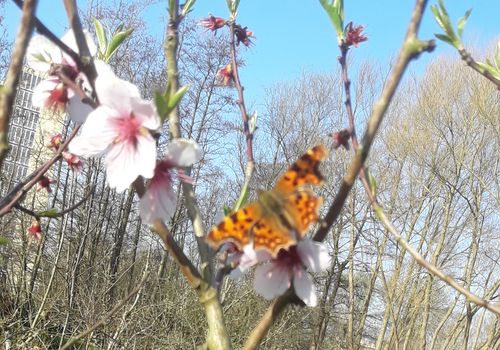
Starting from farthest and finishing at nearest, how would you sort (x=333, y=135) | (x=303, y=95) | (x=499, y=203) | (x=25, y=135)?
(x=303, y=95) < (x=499, y=203) < (x=25, y=135) < (x=333, y=135)

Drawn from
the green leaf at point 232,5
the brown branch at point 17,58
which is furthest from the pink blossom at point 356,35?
the brown branch at point 17,58

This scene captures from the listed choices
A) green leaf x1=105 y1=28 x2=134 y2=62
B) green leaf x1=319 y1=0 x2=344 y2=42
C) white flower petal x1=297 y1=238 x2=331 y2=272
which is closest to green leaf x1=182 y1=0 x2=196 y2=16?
green leaf x1=105 y1=28 x2=134 y2=62

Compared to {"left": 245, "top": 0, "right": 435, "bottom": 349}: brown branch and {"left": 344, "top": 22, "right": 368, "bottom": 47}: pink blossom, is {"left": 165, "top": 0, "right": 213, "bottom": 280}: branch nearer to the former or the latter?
{"left": 245, "top": 0, "right": 435, "bottom": 349}: brown branch

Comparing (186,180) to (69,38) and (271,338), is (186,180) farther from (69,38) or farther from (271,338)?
(271,338)

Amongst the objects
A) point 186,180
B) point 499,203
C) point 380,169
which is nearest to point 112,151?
point 186,180

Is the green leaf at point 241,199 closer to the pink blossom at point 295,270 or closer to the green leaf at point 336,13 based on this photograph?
the pink blossom at point 295,270

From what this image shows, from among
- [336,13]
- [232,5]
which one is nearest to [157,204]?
[336,13]

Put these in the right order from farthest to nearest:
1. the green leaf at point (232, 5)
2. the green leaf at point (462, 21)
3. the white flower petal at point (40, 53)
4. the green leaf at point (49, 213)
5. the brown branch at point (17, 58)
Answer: the green leaf at point (232, 5) → the green leaf at point (49, 213) → the green leaf at point (462, 21) → the white flower petal at point (40, 53) → the brown branch at point (17, 58)
